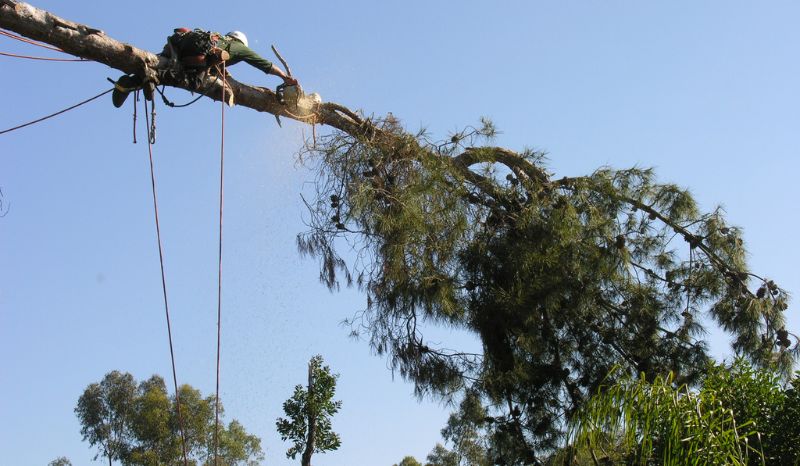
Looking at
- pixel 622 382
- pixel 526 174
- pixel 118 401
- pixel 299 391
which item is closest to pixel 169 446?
pixel 118 401

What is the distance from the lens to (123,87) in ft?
18.8

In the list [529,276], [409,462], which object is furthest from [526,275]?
[409,462]

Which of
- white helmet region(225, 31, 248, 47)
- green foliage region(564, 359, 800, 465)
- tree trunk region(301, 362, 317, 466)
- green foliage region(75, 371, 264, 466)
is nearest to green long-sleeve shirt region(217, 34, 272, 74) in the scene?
white helmet region(225, 31, 248, 47)

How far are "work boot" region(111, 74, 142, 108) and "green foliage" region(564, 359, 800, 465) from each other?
3345mm

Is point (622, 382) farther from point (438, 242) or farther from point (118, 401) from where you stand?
point (118, 401)

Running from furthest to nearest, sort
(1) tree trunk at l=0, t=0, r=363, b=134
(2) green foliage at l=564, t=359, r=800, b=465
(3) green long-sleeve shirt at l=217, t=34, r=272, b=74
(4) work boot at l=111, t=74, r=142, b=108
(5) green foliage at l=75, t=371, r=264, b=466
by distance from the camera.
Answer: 1. (5) green foliage at l=75, t=371, r=264, b=466
2. (3) green long-sleeve shirt at l=217, t=34, r=272, b=74
3. (4) work boot at l=111, t=74, r=142, b=108
4. (1) tree trunk at l=0, t=0, r=363, b=134
5. (2) green foliage at l=564, t=359, r=800, b=465

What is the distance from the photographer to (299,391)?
11.3m

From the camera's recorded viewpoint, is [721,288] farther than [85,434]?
No

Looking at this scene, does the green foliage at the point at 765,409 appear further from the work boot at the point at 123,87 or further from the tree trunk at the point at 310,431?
the tree trunk at the point at 310,431

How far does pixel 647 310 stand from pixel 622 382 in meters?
3.20

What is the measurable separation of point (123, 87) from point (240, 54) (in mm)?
969

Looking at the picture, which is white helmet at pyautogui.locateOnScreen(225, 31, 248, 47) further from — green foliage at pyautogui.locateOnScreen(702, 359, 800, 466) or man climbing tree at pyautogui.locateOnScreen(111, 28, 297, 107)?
green foliage at pyautogui.locateOnScreen(702, 359, 800, 466)

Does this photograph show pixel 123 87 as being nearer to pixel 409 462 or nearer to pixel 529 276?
pixel 529 276

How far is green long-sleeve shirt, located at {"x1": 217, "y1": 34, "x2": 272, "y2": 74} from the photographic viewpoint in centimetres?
623
